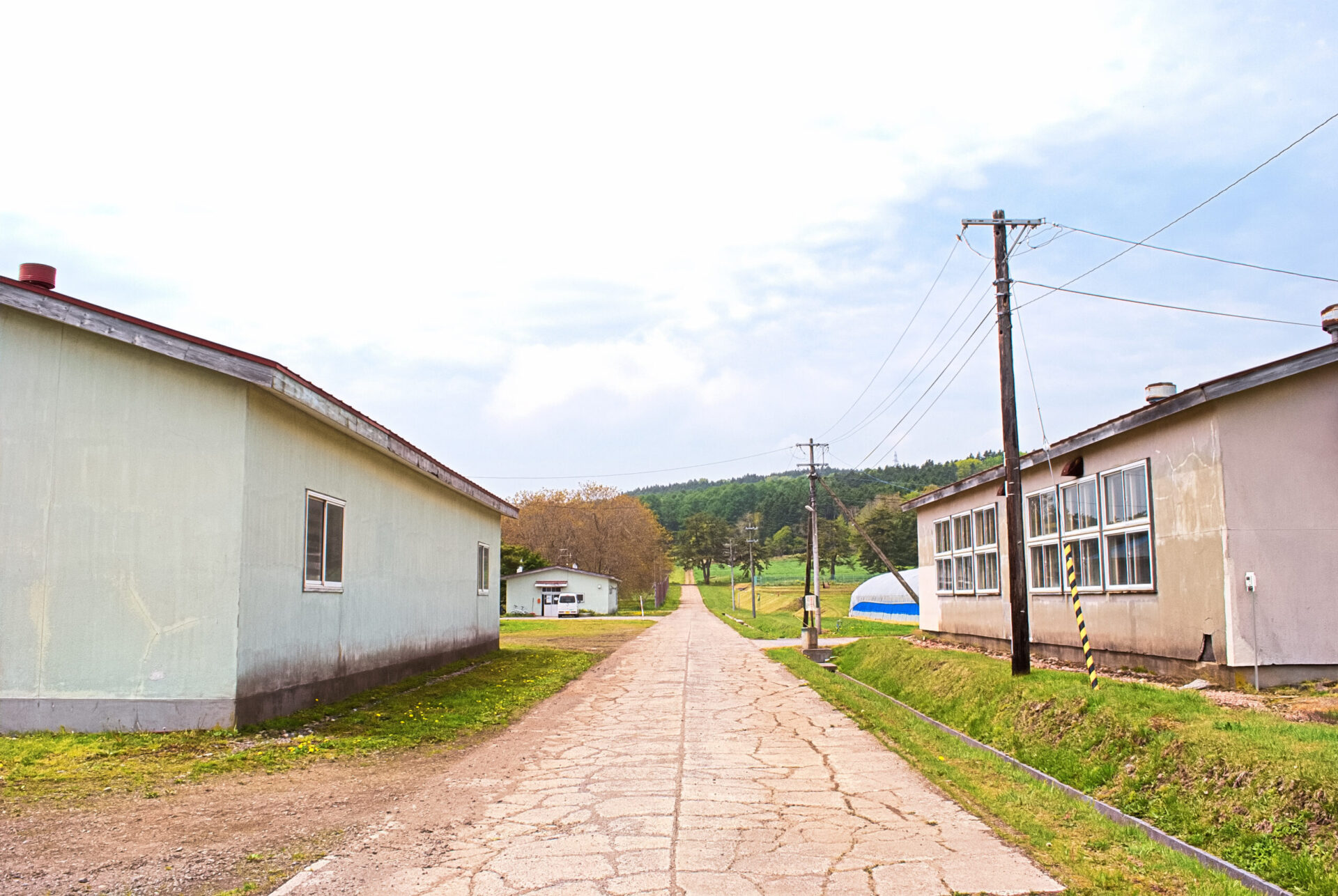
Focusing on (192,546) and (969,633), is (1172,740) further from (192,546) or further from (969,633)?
(969,633)

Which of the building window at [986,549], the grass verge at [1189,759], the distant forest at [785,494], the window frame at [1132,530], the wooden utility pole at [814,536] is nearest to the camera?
the grass verge at [1189,759]

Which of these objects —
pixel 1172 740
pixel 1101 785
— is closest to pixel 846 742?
pixel 1101 785

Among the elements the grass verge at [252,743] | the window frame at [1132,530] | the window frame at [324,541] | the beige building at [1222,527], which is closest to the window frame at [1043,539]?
the beige building at [1222,527]

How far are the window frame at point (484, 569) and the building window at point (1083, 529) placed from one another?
12.8 m

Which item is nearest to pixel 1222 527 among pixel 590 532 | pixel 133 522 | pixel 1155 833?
pixel 1155 833

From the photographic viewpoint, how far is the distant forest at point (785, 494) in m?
109

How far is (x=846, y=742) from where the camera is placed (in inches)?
405

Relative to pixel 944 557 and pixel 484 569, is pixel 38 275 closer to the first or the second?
pixel 484 569

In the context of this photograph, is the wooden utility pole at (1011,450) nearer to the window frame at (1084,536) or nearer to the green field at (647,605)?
the window frame at (1084,536)

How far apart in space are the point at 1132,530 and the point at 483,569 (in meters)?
15.2

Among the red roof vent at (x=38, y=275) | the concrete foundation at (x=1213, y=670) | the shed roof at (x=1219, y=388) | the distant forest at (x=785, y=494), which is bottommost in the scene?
the concrete foundation at (x=1213, y=670)

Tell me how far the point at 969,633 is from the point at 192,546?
611 inches

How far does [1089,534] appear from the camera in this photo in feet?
46.6

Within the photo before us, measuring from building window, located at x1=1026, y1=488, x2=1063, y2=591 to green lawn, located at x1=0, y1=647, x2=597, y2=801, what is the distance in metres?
Result: 8.36
